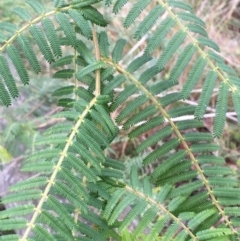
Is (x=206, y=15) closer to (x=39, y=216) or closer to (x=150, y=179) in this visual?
(x=150, y=179)

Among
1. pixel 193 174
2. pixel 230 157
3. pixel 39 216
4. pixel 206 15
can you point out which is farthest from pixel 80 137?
pixel 206 15

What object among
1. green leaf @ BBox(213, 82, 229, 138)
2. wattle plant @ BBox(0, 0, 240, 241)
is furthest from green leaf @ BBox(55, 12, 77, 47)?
green leaf @ BBox(213, 82, 229, 138)

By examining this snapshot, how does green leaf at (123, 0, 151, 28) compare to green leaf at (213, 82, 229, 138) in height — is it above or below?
above

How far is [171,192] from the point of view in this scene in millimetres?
1057

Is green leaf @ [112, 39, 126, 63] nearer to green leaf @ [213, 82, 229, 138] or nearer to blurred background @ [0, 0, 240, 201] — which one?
green leaf @ [213, 82, 229, 138]

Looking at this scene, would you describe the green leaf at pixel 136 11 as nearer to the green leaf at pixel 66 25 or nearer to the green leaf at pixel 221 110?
the green leaf at pixel 66 25

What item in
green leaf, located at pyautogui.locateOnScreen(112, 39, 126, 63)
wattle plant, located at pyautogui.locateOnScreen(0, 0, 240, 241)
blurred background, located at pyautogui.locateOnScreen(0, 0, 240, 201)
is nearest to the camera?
wattle plant, located at pyautogui.locateOnScreen(0, 0, 240, 241)

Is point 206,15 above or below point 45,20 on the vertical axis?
above

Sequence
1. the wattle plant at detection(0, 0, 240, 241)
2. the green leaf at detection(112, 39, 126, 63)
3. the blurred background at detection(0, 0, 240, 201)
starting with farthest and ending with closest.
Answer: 1. the blurred background at detection(0, 0, 240, 201)
2. the green leaf at detection(112, 39, 126, 63)
3. the wattle plant at detection(0, 0, 240, 241)

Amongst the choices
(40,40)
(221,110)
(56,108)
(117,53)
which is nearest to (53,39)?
(40,40)

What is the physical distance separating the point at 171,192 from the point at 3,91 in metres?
0.44

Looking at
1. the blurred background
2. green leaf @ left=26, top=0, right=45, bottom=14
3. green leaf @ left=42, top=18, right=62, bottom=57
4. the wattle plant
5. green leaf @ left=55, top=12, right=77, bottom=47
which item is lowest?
the wattle plant

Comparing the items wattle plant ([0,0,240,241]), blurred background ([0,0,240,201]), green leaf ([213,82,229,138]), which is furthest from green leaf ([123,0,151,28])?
blurred background ([0,0,240,201])

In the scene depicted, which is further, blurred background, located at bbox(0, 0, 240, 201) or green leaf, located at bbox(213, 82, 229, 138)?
blurred background, located at bbox(0, 0, 240, 201)
